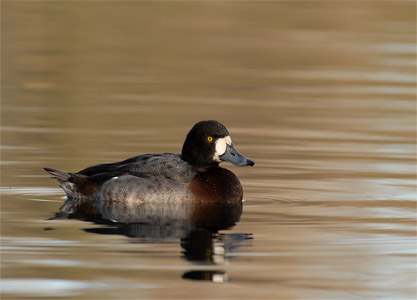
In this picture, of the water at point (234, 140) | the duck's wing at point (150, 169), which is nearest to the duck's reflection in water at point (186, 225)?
the water at point (234, 140)

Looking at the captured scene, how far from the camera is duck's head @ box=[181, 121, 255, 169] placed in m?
10.9

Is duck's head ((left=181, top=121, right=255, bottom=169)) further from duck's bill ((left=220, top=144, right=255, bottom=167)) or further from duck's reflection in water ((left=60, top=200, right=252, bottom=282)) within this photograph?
duck's reflection in water ((left=60, top=200, right=252, bottom=282))

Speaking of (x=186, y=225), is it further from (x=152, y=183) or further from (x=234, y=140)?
(x=234, y=140)

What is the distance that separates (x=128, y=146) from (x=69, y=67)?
9.08 meters

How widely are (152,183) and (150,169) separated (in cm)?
15

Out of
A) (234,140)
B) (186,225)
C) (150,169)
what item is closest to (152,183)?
(150,169)

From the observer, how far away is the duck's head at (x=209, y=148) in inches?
428

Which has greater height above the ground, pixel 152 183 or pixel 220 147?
pixel 220 147

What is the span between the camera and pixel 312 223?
31.2 feet

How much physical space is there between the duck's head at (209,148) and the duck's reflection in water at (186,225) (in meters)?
0.55

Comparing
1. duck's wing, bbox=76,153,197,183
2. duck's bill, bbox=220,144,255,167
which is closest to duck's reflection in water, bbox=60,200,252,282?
duck's wing, bbox=76,153,197,183

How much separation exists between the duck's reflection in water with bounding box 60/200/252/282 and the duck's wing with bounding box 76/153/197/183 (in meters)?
0.28

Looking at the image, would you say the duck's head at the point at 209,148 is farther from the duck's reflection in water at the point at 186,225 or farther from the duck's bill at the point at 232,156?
the duck's reflection in water at the point at 186,225

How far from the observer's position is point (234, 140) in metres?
14.5
